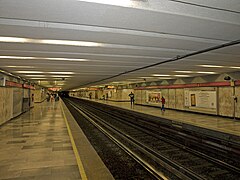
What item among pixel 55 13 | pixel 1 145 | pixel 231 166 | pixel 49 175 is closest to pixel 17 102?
pixel 1 145

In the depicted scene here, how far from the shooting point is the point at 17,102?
13734mm

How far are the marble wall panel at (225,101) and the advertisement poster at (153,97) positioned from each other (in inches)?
326

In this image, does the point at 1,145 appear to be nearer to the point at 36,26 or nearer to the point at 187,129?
the point at 36,26

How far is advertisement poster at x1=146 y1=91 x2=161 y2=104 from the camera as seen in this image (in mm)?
21278

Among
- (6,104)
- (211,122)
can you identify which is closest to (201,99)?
(211,122)

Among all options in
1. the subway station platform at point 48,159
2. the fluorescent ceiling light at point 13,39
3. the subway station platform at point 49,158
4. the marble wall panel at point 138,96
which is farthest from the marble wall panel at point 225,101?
the marble wall panel at point 138,96

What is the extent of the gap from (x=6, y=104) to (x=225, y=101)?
1372 cm

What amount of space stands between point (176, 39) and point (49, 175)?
14.0 feet

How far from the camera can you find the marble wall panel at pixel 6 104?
32.8 feet

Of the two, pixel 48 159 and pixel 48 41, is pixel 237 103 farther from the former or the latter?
pixel 48 41

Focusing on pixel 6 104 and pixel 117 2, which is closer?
pixel 117 2

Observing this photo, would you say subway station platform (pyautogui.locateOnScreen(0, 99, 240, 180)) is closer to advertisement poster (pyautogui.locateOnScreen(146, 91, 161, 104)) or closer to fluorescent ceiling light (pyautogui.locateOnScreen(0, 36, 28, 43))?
fluorescent ceiling light (pyautogui.locateOnScreen(0, 36, 28, 43))

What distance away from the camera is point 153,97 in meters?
22.4

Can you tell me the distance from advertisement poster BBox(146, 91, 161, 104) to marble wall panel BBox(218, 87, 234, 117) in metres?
8.29
